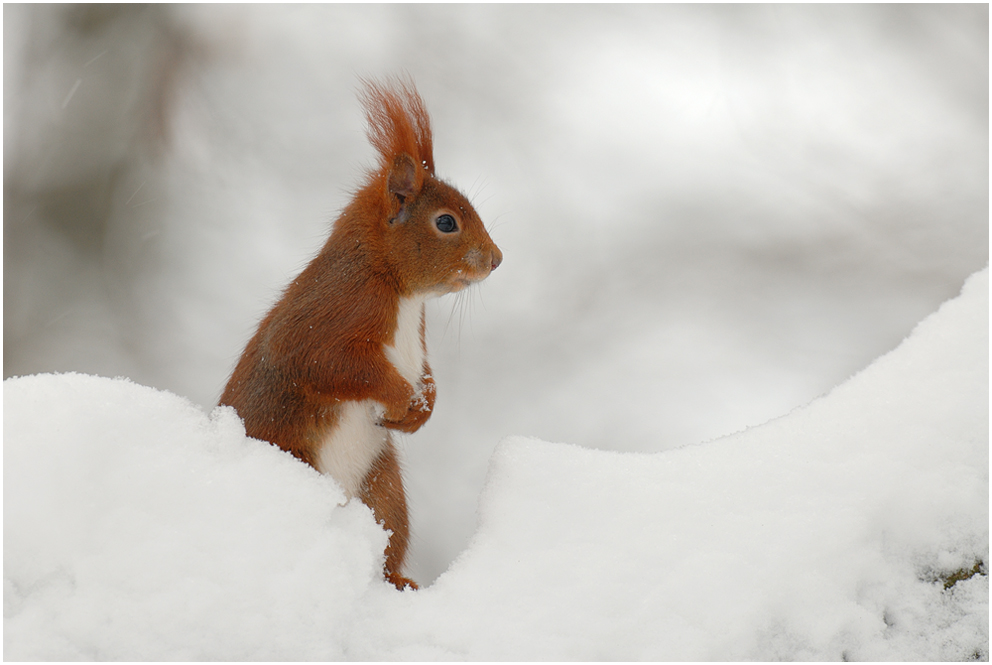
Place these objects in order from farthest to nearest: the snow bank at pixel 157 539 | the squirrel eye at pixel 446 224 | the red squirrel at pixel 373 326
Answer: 1. the squirrel eye at pixel 446 224
2. the red squirrel at pixel 373 326
3. the snow bank at pixel 157 539

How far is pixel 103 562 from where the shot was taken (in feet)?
3.03

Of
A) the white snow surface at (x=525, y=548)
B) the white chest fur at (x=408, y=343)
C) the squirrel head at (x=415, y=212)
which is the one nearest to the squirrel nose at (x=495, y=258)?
A: the squirrel head at (x=415, y=212)

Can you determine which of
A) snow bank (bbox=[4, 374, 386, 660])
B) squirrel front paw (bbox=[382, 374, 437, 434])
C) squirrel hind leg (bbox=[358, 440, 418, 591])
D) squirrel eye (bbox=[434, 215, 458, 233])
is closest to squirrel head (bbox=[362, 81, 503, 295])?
squirrel eye (bbox=[434, 215, 458, 233])

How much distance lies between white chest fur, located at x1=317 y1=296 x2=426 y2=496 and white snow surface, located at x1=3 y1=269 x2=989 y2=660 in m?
0.17

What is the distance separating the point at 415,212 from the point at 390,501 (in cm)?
52

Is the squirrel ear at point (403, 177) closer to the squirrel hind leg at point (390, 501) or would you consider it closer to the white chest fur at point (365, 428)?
the white chest fur at point (365, 428)

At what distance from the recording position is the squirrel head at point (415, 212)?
4.51 ft

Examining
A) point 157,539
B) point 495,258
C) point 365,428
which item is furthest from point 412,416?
point 157,539

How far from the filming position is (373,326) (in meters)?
1.32

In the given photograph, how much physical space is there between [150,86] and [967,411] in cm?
229

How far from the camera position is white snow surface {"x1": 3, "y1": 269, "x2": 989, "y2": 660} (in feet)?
3.01

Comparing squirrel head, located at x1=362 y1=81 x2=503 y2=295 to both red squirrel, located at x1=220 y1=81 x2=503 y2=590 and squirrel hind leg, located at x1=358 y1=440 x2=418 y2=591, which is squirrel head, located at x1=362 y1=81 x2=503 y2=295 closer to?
red squirrel, located at x1=220 y1=81 x2=503 y2=590

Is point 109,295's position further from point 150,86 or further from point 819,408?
point 819,408

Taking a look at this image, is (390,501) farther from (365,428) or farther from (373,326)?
(373,326)
